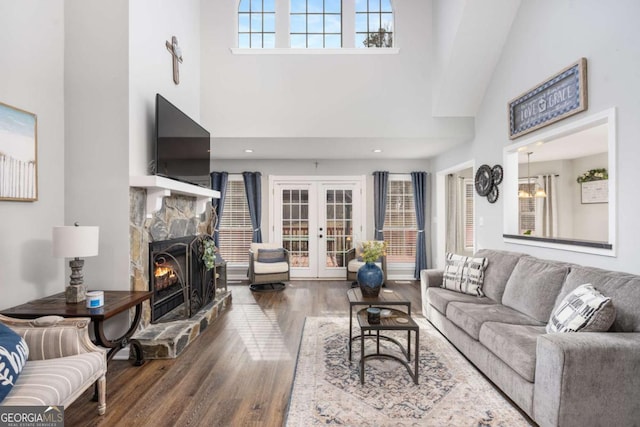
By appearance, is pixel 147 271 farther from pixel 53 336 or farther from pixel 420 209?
pixel 420 209

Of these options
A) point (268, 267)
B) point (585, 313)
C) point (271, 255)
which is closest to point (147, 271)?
point (268, 267)

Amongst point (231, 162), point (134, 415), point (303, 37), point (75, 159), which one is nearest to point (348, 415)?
point (134, 415)

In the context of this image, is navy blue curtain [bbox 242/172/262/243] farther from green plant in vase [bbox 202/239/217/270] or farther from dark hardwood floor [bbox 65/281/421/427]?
dark hardwood floor [bbox 65/281/421/427]

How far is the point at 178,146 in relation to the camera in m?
3.41

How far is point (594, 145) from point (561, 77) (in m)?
3.09

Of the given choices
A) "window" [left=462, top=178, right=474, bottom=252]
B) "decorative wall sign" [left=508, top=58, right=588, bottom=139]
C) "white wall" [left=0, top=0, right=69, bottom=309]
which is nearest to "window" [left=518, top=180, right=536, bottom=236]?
"window" [left=462, top=178, right=474, bottom=252]

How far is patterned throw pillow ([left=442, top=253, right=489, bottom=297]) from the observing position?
351 cm

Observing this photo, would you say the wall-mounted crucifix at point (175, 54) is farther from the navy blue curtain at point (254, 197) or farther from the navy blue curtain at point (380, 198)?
the navy blue curtain at point (380, 198)

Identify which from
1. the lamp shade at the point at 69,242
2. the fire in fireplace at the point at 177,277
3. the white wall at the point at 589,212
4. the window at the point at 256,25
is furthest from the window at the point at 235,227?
the white wall at the point at 589,212

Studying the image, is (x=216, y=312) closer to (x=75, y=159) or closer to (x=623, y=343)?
(x=75, y=159)

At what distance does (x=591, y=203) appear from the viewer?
6070 millimetres

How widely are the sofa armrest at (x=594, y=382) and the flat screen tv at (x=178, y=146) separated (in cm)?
332

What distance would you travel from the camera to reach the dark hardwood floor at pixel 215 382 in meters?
2.06

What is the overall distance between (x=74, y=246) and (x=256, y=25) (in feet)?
12.8
